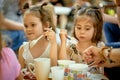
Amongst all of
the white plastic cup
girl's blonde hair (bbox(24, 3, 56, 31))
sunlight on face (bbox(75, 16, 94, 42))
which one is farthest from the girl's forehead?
the white plastic cup

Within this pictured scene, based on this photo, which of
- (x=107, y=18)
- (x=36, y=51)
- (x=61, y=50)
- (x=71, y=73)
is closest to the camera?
(x=71, y=73)

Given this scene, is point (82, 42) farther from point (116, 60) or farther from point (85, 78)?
point (85, 78)

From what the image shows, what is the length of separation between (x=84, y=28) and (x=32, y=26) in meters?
0.32

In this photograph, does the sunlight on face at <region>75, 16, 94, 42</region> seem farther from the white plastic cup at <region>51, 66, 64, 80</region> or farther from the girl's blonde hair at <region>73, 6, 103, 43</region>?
the white plastic cup at <region>51, 66, 64, 80</region>

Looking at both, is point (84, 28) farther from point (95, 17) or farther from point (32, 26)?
point (32, 26)

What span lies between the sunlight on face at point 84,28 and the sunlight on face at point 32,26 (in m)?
0.24

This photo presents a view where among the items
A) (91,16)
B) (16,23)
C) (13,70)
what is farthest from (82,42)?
(16,23)

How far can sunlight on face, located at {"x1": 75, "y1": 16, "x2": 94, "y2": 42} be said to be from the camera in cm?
159

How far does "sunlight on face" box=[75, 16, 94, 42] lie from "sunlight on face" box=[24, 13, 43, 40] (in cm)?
24

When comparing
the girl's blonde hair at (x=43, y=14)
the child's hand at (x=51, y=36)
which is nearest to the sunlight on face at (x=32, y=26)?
the girl's blonde hair at (x=43, y=14)

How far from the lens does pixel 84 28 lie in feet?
5.20

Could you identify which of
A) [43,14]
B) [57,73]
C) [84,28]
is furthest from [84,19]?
[57,73]

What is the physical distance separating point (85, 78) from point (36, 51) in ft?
1.51

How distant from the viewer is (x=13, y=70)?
1.24 m
